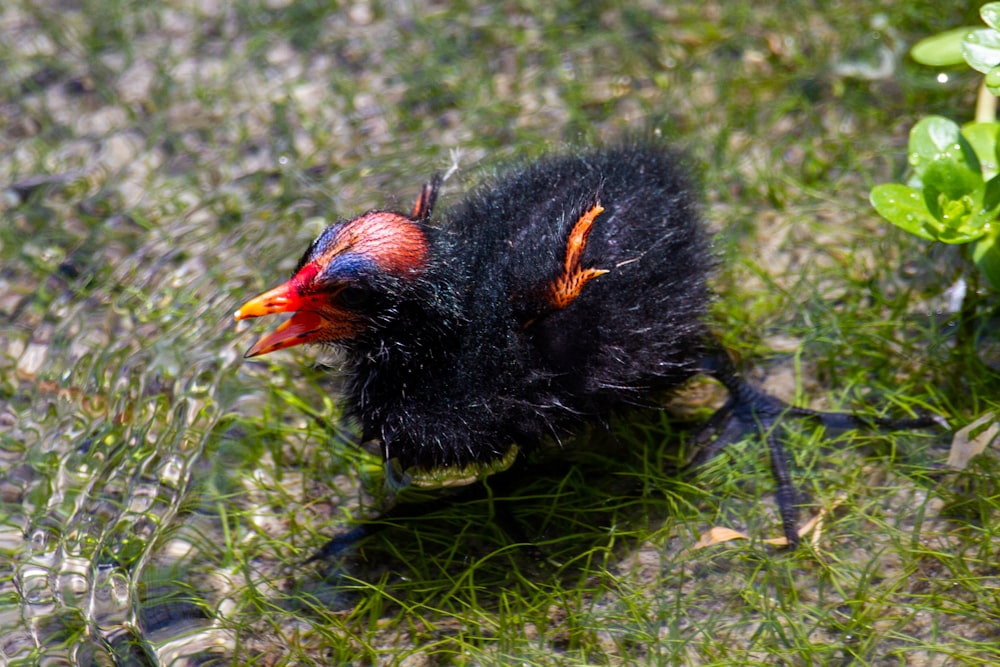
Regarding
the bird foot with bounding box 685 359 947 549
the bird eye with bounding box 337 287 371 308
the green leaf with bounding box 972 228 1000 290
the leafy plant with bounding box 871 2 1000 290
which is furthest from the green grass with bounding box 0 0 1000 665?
the bird eye with bounding box 337 287 371 308

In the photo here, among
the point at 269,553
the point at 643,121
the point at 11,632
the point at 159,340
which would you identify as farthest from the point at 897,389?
the point at 11,632

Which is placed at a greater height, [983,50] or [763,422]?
[983,50]

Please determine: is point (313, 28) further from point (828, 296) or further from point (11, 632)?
point (11, 632)

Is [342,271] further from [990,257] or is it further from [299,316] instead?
[990,257]

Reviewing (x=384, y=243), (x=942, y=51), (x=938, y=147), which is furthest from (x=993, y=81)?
(x=384, y=243)

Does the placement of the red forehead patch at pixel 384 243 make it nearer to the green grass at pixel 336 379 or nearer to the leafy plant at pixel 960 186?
the green grass at pixel 336 379

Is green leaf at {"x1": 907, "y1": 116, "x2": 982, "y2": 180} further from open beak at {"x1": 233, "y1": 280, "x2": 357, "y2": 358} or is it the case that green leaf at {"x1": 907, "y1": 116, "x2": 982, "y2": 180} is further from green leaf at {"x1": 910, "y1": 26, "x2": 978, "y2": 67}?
open beak at {"x1": 233, "y1": 280, "x2": 357, "y2": 358}
